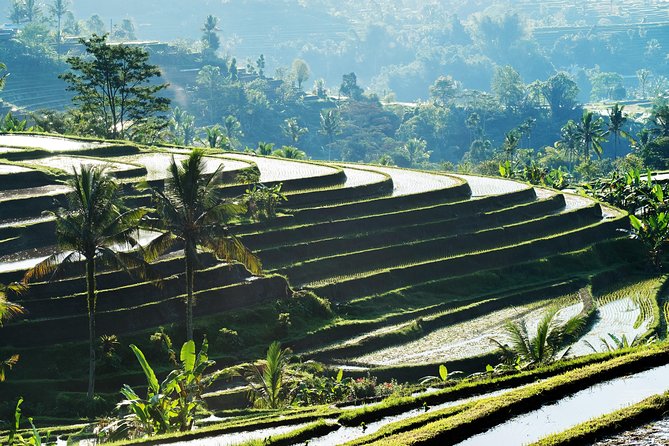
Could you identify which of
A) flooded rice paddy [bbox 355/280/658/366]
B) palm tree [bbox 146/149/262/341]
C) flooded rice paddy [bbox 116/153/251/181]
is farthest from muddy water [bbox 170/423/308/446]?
flooded rice paddy [bbox 116/153/251/181]

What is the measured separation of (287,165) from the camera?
52.6 metres

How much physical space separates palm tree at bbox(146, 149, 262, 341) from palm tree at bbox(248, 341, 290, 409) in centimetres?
325

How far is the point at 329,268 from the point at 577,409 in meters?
20.4

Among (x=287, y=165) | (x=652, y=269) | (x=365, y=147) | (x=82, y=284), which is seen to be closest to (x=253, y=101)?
(x=365, y=147)

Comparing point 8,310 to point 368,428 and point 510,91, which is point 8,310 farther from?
point 510,91

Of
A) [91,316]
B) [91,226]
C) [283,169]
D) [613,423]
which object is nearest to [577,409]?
[613,423]

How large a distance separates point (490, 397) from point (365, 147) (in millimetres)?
126978

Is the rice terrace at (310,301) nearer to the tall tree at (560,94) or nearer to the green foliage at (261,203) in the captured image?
the green foliage at (261,203)

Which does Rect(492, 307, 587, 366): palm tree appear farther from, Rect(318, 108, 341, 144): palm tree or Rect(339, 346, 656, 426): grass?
Rect(318, 108, 341, 144): palm tree

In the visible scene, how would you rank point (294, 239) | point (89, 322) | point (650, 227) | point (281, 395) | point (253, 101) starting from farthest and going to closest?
point (253, 101) → point (650, 227) → point (294, 239) → point (89, 322) → point (281, 395)

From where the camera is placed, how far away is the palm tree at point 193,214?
29500mm

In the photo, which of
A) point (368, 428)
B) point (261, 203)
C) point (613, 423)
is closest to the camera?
point (613, 423)

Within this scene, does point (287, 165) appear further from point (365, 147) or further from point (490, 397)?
point (365, 147)

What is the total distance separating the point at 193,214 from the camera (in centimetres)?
2980
